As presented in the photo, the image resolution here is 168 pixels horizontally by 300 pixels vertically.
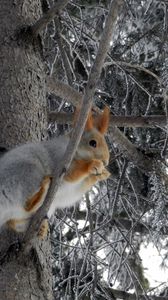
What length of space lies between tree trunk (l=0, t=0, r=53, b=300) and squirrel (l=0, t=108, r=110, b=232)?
128 mm

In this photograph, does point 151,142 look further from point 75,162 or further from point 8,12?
point 75,162

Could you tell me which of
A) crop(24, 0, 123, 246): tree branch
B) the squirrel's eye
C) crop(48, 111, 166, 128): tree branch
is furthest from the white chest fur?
crop(48, 111, 166, 128): tree branch

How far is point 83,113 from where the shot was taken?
6.11 feet

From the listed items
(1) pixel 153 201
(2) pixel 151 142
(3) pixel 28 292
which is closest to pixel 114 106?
(2) pixel 151 142

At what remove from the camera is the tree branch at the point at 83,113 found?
1.76 metres

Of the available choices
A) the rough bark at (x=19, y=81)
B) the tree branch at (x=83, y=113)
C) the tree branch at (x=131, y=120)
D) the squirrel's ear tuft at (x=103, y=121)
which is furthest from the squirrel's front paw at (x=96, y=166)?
the tree branch at (x=131, y=120)

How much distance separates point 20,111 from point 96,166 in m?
0.53

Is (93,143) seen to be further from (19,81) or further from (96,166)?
(19,81)

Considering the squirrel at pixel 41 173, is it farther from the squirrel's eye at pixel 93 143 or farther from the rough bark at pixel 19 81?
the rough bark at pixel 19 81

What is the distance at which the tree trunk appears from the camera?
2193mm

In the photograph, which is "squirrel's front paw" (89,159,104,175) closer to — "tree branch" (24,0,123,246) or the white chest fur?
the white chest fur

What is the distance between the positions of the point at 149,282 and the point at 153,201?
207cm

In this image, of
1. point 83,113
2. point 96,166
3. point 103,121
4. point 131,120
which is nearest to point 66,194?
point 96,166

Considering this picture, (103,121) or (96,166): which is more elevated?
(103,121)
